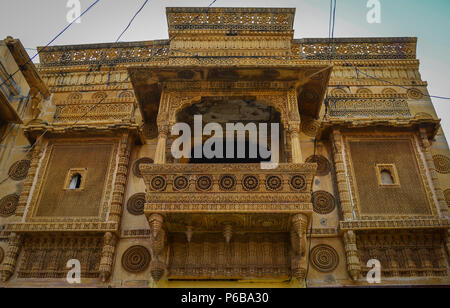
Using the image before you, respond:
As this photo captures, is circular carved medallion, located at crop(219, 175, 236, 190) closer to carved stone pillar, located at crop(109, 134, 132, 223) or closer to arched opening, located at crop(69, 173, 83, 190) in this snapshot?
carved stone pillar, located at crop(109, 134, 132, 223)

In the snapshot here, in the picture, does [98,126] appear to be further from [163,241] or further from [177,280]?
[177,280]

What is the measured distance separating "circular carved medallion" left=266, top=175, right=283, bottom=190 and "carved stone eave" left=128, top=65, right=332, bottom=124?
2005 millimetres

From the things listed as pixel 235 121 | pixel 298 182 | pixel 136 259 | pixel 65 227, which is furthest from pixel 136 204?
pixel 298 182

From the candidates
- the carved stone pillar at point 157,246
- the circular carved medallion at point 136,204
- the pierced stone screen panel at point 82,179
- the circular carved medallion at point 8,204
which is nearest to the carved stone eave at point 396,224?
the carved stone pillar at point 157,246

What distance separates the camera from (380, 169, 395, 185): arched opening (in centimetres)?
716

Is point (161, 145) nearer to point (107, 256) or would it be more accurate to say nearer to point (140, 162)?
point (140, 162)

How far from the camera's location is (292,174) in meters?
6.11

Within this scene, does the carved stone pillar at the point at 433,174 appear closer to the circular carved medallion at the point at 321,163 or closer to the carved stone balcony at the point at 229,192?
the circular carved medallion at the point at 321,163

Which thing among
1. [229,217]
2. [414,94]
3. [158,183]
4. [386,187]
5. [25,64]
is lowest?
[229,217]

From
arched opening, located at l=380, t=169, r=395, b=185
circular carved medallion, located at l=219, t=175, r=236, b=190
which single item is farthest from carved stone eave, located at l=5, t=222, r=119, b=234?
arched opening, located at l=380, t=169, r=395, b=185

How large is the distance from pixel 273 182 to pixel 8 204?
525cm

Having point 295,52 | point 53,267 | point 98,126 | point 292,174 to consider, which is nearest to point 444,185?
point 292,174

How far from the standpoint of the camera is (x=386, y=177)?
7.24 metres

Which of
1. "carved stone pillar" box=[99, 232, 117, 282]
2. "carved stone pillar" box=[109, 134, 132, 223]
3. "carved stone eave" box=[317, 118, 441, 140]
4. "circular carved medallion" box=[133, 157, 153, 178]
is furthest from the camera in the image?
"circular carved medallion" box=[133, 157, 153, 178]
